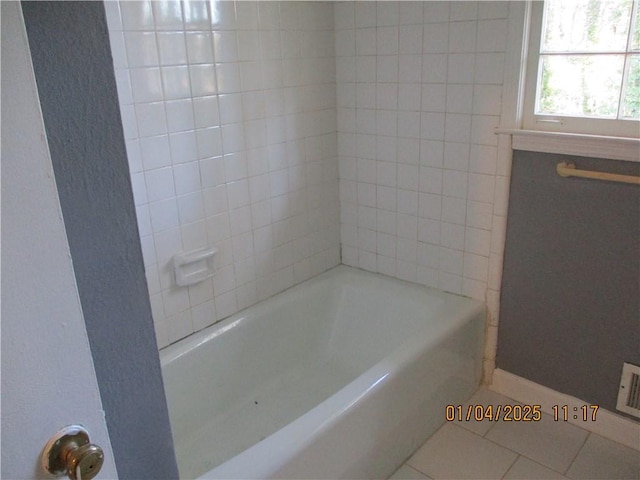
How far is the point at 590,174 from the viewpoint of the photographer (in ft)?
5.79

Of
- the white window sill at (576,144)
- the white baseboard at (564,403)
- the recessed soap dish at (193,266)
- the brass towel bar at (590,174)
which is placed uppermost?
the white window sill at (576,144)

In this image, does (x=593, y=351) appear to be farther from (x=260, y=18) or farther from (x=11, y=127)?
(x=11, y=127)

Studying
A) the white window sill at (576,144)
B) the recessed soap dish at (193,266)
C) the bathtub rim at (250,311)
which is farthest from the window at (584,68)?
the recessed soap dish at (193,266)

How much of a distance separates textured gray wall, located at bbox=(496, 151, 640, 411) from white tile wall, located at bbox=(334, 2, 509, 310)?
0.38ft

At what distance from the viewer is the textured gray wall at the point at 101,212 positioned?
0.59m

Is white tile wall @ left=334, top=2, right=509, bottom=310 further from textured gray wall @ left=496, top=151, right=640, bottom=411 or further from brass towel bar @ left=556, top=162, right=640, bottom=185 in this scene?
brass towel bar @ left=556, top=162, right=640, bottom=185

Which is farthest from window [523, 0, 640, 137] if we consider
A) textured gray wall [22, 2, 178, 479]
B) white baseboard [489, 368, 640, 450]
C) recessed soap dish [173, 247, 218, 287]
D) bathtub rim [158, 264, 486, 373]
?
textured gray wall [22, 2, 178, 479]

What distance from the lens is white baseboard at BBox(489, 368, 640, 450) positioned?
1930mm

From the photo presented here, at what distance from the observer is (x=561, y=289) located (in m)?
1.97

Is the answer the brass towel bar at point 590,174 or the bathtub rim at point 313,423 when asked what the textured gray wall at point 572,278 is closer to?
the brass towel bar at point 590,174

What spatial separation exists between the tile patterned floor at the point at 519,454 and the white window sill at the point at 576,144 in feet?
3.33

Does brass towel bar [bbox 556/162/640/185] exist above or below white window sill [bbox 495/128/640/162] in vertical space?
below

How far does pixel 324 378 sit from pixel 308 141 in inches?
39.4
